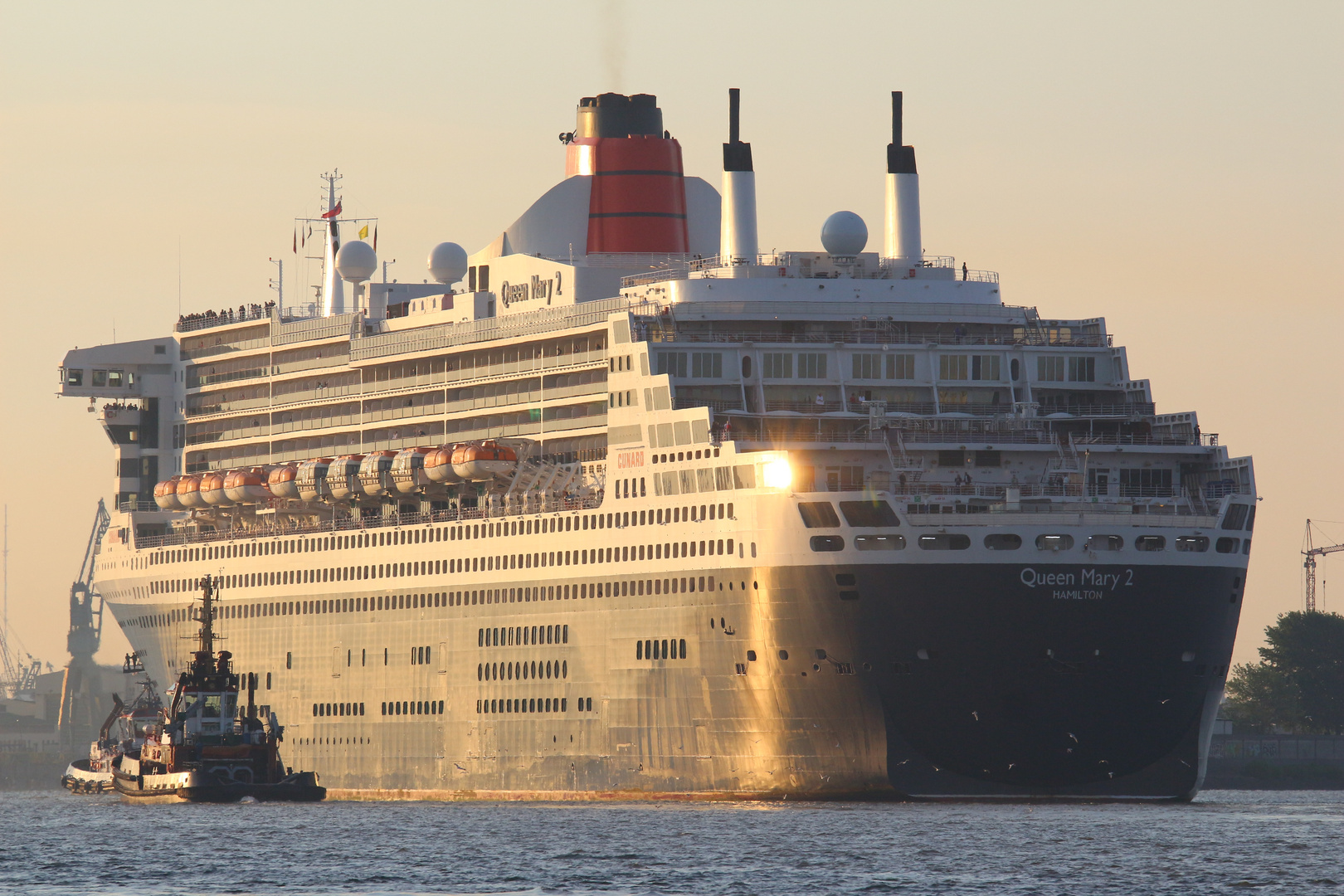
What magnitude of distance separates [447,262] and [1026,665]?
1451 inches

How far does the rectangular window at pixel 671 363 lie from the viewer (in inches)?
3243

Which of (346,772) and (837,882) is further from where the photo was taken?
(346,772)

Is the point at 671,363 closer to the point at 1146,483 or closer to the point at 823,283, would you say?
the point at 823,283

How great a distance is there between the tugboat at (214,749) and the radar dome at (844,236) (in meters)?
26.9

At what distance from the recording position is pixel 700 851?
6831cm

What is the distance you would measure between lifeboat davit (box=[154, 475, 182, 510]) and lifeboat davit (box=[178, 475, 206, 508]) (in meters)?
0.49

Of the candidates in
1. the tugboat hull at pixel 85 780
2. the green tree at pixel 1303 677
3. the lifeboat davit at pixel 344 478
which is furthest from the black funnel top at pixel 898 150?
the green tree at pixel 1303 677

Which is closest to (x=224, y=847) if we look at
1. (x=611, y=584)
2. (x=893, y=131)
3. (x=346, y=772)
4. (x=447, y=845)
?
(x=447, y=845)

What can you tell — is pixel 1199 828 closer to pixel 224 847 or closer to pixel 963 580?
pixel 963 580

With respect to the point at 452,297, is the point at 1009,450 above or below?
below

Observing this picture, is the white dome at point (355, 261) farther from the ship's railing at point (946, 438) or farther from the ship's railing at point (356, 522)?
the ship's railing at point (946, 438)

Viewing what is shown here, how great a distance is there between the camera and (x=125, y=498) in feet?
374

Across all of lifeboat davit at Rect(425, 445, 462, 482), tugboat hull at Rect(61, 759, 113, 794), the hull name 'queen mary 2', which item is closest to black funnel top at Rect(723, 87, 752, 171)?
the hull name 'queen mary 2'

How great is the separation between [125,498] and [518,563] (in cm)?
3199
